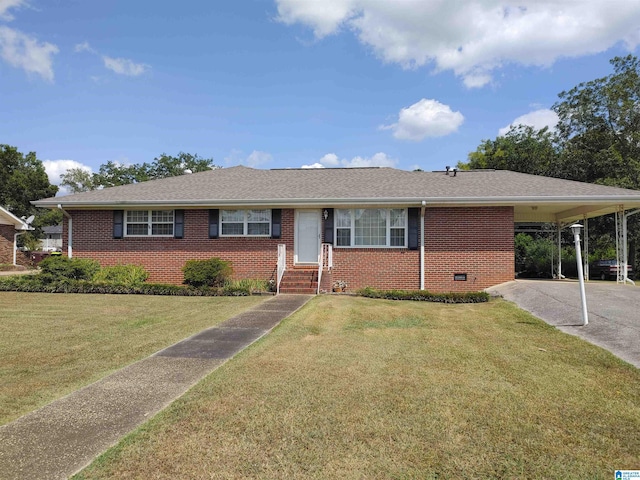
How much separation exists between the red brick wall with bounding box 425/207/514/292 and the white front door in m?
3.66

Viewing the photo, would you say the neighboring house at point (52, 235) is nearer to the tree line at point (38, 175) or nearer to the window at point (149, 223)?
the tree line at point (38, 175)

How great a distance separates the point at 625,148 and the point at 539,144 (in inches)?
221

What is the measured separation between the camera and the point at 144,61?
15594 mm

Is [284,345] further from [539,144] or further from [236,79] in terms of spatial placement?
[539,144]

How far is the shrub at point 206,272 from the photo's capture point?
12953mm

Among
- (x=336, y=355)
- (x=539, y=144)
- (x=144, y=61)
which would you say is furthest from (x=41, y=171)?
(x=336, y=355)

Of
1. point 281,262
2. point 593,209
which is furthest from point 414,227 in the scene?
point 593,209

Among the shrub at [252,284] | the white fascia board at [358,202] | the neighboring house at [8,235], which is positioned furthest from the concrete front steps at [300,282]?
the neighboring house at [8,235]

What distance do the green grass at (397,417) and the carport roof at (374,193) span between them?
293 inches

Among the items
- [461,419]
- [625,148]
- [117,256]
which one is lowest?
[461,419]

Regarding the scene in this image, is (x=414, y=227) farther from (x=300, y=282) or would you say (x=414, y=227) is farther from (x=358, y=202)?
(x=300, y=282)

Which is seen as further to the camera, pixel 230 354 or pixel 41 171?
pixel 41 171

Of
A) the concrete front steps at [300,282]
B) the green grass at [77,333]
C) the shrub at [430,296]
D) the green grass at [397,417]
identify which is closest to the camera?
the green grass at [397,417]

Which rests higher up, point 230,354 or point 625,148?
point 625,148
